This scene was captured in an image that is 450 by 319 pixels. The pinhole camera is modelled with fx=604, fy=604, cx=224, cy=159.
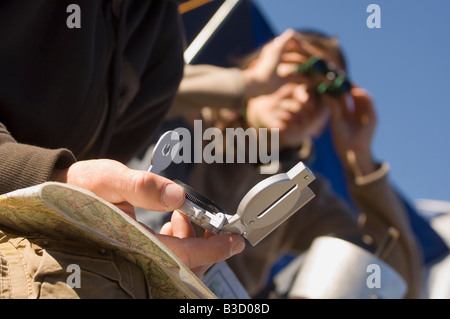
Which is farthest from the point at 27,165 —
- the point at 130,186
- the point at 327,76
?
the point at 327,76

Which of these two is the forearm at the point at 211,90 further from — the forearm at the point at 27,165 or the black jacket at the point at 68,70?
the forearm at the point at 27,165

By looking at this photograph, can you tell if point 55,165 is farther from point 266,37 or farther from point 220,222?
point 266,37

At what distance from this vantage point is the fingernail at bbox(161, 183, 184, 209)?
50 cm

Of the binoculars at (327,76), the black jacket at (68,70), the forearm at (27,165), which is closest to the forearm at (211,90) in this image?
the binoculars at (327,76)

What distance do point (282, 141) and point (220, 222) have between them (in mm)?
1272

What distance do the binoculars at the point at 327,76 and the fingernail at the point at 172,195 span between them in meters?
1.32

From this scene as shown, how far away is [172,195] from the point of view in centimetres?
51

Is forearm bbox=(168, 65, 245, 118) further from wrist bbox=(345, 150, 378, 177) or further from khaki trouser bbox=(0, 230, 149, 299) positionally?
khaki trouser bbox=(0, 230, 149, 299)

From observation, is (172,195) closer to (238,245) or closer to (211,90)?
(238,245)

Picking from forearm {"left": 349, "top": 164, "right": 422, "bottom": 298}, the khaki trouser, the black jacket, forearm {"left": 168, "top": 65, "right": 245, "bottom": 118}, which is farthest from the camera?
forearm {"left": 349, "top": 164, "right": 422, "bottom": 298}

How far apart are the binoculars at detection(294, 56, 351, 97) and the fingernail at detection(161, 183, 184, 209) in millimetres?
1324

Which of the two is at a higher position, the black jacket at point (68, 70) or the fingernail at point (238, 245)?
the black jacket at point (68, 70)

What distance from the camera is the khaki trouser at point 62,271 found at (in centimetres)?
44

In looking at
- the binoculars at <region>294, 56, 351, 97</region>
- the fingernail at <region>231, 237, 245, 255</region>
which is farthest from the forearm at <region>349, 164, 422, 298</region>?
the fingernail at <region>231, 237, 245, 255</region>
